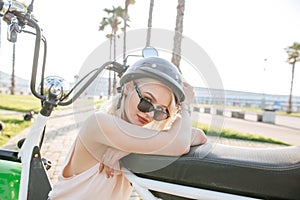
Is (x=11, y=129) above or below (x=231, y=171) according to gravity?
below

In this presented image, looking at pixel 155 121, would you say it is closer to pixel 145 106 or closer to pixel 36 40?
pixel 145 106

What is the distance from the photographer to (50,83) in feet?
4.57

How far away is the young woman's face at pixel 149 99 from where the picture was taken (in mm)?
1071

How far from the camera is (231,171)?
0.92 m

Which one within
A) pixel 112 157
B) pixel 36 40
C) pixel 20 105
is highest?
pixel 36 40

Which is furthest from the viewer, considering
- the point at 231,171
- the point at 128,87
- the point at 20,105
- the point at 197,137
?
the point at 20,105

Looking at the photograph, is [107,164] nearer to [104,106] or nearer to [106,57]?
[104,106]

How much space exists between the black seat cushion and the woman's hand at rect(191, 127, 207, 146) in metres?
0.26

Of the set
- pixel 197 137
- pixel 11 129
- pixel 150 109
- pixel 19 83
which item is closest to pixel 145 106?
pixel 150 109

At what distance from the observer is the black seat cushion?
34.6 inches

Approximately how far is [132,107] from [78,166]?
36cm

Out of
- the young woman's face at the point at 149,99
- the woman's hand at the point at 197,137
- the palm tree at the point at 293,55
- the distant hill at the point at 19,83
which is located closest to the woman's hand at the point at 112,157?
the young woman's face at the point at 149,99

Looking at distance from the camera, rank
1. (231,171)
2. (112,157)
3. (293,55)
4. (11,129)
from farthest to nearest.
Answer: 1. (293,55)
2. (11,129)
3. (112,157)
4. (231,171)

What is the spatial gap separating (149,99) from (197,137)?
40cm
